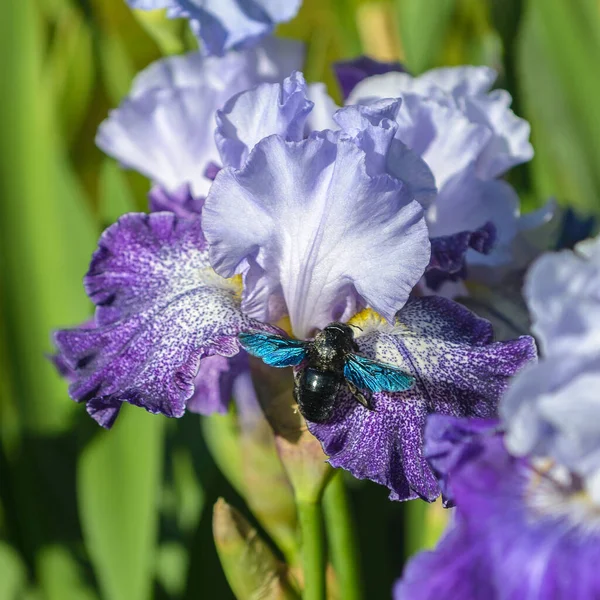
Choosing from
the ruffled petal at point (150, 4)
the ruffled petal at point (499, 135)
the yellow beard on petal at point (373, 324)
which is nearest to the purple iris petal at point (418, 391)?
the yellow beard on petal at point (373, 324)

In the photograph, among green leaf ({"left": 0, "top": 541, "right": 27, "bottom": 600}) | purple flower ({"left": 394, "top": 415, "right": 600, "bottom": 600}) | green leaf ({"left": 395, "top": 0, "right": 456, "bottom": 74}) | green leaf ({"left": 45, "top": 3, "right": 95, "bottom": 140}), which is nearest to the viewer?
purple flower ({"left": 394, "top": 415, "right": 600, "bottom": 600})

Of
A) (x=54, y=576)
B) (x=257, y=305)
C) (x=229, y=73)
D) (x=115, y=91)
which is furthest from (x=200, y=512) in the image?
(x=115, y=91)


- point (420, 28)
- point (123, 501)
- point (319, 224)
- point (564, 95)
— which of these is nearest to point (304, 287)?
point (319, 224)

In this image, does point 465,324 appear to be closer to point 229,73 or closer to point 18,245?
point 229,73

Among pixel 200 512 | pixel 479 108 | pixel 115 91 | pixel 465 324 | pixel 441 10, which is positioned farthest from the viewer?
pixel 115 91

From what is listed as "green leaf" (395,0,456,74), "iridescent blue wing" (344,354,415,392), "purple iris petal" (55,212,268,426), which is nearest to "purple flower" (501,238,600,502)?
"iridescent blue wing" (344,354,415,392)

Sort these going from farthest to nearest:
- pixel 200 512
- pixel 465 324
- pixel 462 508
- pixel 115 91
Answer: pixel 115 91 → pixel 200 512 → pixel 465 324 → pixel 462 508

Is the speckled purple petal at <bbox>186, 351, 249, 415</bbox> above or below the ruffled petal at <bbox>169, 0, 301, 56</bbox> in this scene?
below

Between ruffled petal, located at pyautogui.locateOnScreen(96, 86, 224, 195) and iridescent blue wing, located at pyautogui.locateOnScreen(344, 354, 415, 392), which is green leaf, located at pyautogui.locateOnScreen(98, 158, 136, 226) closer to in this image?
ruffled petal, located at pyautogui.locateOnScreen(96, 86, 224, 195)
